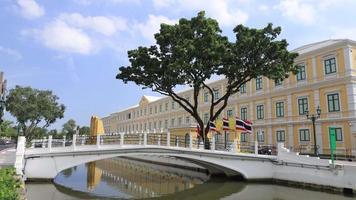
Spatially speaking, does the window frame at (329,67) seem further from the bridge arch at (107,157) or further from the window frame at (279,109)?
the bridge arch at (107,157)

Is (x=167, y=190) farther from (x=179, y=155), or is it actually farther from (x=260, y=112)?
(x=260, y=112)

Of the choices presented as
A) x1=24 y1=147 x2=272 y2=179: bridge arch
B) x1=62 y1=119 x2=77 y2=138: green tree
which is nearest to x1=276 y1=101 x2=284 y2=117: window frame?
x1=24 y1=147 x2=272 y2=179: bridge arch

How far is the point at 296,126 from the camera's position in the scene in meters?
32.2

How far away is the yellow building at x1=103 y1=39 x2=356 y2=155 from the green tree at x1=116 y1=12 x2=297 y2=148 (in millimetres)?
6647

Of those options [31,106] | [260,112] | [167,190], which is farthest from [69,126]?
[167,190]

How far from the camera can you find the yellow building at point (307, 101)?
2798 cm

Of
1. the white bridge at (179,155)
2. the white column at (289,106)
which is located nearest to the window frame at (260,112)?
the white column at (289,106)

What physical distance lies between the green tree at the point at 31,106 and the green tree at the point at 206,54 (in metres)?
21.4

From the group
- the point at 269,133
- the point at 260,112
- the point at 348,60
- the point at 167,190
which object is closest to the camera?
the point at 167,190

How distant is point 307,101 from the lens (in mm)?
31375

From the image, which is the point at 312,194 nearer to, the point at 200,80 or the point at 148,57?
the point at 200,80

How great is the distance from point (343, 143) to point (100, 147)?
19537 millimetres

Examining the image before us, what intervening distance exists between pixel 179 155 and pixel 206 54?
677 centimetres

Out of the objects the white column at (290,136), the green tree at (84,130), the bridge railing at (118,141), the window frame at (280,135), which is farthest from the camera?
the green tree at (84,130)
